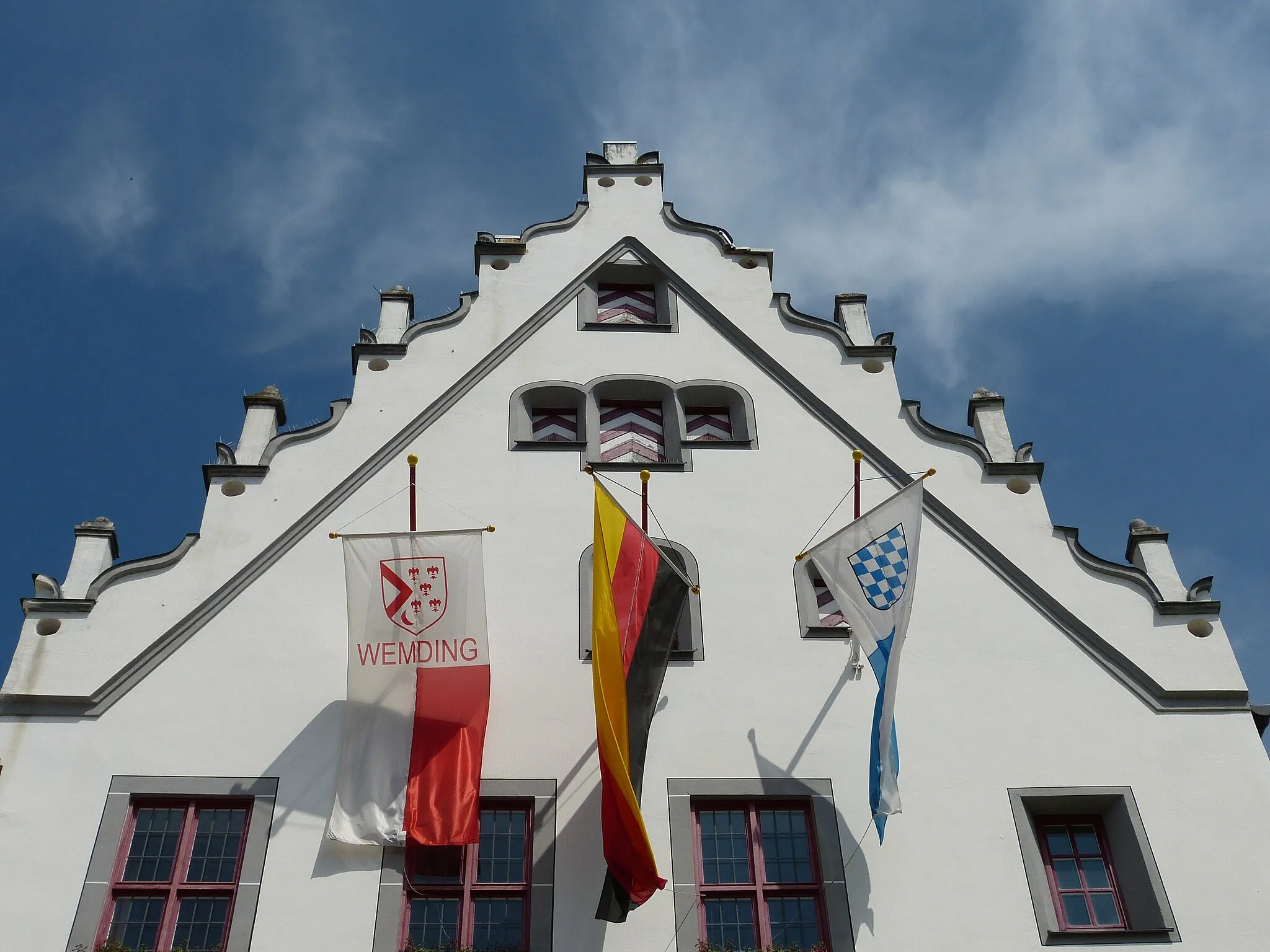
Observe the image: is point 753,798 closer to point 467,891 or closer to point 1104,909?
point 467,891

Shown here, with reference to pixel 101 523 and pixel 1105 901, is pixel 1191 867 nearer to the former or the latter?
pixel 1105 901

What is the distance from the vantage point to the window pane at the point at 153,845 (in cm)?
1252

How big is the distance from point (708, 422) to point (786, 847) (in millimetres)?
6072

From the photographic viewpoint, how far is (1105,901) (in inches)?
507

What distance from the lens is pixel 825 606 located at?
15164 millimetres

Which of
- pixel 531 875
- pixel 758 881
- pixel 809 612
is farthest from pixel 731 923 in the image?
pixel 809 612

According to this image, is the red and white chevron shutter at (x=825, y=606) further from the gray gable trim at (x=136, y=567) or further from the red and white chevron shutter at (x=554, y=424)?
the gray gable trim at (x=136, y=567)

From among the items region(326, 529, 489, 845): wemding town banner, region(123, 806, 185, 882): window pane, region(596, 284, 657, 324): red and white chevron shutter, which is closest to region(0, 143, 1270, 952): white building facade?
region(123, 806, 185, 882): window pane

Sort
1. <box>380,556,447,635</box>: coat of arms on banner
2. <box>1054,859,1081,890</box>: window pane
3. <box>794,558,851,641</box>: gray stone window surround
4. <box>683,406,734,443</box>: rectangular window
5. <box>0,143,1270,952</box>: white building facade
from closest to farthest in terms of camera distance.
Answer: <box>0,143,1270,952</box>: white building facade < <box>1054,859,1081,890</box>: window pane < <box>380,556,447,635</box>: coat of arms on banner < <box>794,558,851,641</box>: gray stone window surround < <box>683,406,734,443</box>: rectangular window

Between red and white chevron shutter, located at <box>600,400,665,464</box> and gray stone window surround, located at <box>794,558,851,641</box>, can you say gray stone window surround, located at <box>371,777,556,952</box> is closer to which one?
gray stone window surround, located at <box>794,558,851,641</box>

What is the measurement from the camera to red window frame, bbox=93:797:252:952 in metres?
12.2


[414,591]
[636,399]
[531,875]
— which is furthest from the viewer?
[636,399]

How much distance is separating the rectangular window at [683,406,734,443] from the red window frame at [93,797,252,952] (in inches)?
271

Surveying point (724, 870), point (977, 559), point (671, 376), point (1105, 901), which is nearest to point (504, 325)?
point (671, 376)
